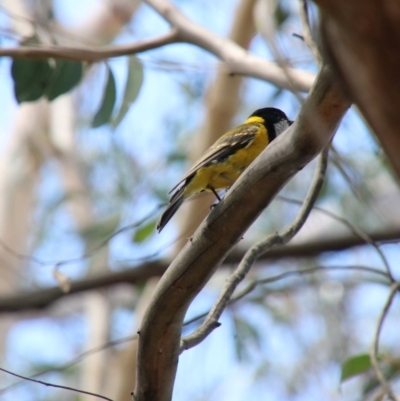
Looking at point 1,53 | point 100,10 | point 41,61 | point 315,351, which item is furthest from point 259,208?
point 100,10

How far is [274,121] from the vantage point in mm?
3180

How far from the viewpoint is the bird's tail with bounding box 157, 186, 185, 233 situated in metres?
2.50

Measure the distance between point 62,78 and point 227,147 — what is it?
1.06 m

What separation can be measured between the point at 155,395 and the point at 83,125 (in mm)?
6999

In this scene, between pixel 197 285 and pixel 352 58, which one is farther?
pixel 197 285

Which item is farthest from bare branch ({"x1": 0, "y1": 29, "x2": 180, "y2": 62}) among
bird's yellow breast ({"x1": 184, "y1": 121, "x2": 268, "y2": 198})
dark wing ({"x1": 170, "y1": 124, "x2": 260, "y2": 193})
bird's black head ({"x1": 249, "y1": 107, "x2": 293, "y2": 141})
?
bird's yellow breast ({"x1": 184, "y1": 121, "x2": 268, "y2": 198})

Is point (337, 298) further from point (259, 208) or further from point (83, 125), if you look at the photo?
point (259, 208)

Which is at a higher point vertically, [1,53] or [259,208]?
[1,53]

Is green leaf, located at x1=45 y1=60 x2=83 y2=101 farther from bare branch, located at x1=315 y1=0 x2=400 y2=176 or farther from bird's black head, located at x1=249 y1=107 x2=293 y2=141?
bare branch, located at x1=315 y1=0 x2=400 y2=176

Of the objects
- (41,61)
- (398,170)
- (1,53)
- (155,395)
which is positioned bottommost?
(398,170)

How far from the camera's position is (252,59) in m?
3.30

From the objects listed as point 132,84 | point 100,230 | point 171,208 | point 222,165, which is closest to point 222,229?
point 171,208

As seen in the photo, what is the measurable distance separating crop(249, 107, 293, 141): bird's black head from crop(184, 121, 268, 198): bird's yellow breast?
0.23 metres

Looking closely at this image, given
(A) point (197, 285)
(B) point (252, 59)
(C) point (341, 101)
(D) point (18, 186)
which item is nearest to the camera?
(C) point (341, 101)
